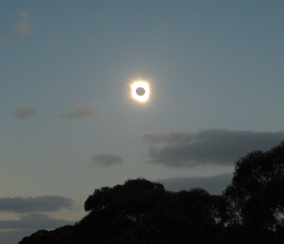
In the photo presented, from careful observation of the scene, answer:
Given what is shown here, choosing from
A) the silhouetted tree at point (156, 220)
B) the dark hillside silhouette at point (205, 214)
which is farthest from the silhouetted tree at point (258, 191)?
the silhouetted tree at point (156, 220)

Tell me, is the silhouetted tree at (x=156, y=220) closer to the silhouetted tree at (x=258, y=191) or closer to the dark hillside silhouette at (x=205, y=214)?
the dark hillside silhouette at (x=205, y=214)

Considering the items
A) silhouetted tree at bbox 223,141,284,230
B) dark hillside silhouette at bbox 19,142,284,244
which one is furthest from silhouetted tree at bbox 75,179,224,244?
silhouetted tree at bbox 223,141,284,230

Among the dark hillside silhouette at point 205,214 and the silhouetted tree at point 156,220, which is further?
the silhouetted tree at point 156,220

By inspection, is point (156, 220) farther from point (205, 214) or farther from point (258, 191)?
point (258, 191)

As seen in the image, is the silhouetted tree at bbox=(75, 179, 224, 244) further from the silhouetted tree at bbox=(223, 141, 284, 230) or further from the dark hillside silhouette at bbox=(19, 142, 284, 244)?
the silhouetted tree at bbox=(223, 141, 284, 230)

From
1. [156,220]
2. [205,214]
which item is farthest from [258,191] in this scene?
[205,214]

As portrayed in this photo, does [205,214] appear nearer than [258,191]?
No

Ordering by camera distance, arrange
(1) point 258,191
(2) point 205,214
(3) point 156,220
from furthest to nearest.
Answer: (2) point 205,214 → (3) point 156,220 → (1) point 258,191

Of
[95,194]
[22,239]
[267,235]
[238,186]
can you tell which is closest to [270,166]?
[238,186]

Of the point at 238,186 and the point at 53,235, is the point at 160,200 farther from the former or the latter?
the point at 53,235
